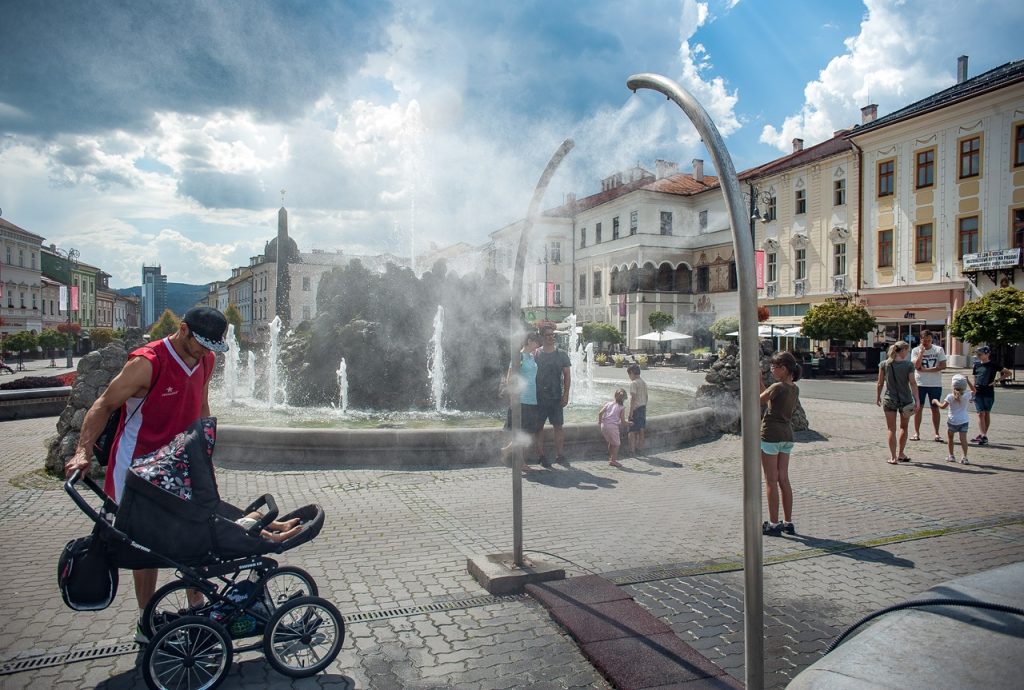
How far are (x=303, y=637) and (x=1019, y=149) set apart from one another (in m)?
33.5

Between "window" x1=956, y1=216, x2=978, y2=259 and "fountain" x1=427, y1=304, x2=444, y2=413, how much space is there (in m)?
26.5

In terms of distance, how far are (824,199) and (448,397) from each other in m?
30.0

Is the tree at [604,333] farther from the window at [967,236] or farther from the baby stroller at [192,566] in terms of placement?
Result: the baby stroller at [192,566]

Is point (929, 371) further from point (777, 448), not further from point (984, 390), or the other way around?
point (777, 448)

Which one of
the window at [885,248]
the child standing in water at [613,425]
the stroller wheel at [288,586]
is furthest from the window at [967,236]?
the stroller wheel at [288,586]

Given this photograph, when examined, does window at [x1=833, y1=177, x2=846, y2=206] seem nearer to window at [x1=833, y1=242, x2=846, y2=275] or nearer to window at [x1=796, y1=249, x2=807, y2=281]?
window at [x1=833, y1=242, x2=846, y2=275]

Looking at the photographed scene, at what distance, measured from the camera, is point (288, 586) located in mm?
3604

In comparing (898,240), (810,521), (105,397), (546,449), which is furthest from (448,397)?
(898,240)

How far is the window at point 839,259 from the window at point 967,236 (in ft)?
19.7

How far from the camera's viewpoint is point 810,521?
6445mm

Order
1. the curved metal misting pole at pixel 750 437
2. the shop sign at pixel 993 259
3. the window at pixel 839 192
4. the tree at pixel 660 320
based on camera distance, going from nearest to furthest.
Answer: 1. the curved metal misting pole at pixel 750 437
2. the shop sign at pixel 993 259
3. the window at pixel 839 192
4. the tree at pixel 660 320

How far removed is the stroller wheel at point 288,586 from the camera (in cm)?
348

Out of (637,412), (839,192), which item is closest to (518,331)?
(637,412)

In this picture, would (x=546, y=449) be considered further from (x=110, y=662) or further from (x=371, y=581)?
(x=110, y=662)
